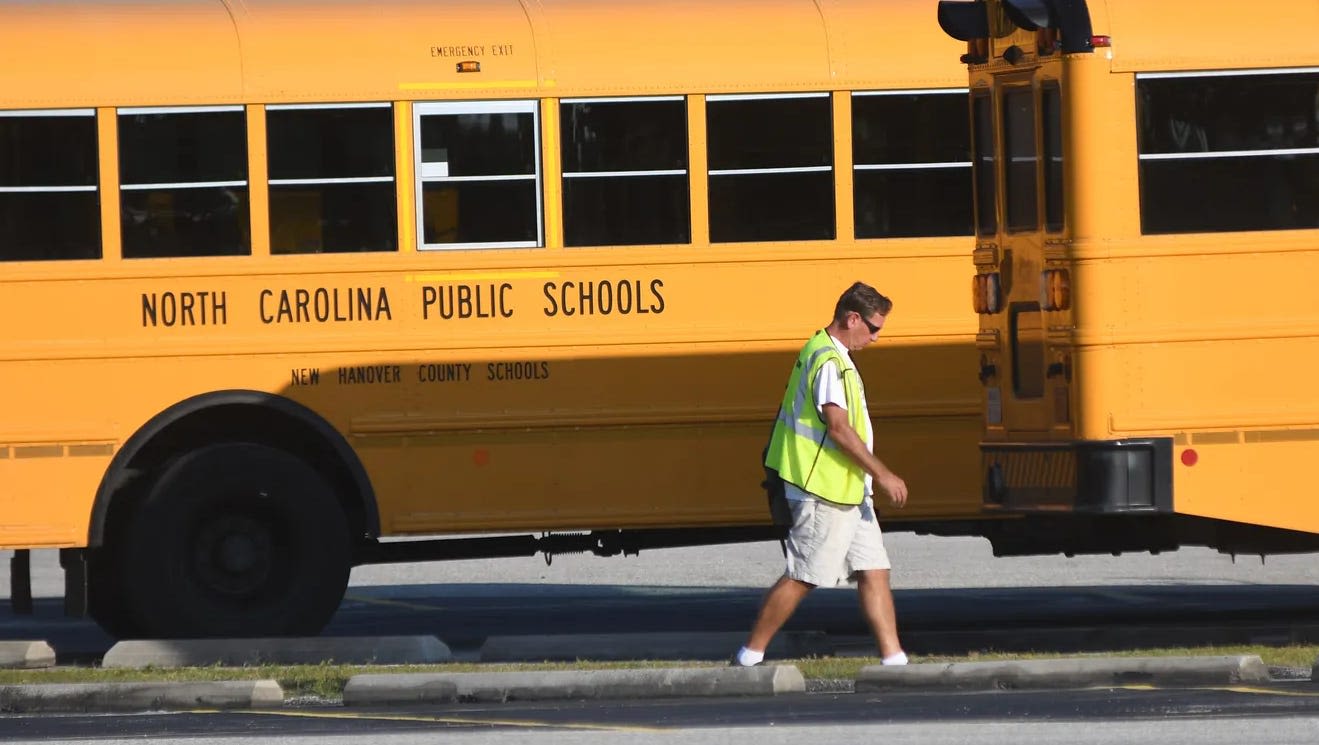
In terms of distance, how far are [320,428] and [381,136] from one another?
1375 mm

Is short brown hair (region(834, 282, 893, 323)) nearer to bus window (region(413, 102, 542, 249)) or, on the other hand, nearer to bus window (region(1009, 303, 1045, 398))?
bus window (region(1009, 303, 1045, 398))

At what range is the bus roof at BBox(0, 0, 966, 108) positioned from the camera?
421 inches

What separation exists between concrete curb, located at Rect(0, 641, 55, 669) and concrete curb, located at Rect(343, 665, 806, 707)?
216 centimetres

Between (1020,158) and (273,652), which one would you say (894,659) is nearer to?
(1020,158)

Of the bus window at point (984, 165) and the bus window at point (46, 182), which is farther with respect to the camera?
the bus window at point (46, 182)

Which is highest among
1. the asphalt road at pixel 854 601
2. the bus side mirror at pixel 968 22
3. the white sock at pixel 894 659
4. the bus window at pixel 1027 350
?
the bus side mirror at pixel 968 22

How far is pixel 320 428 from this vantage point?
10680mm

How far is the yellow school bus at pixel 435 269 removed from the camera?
10.6 meters

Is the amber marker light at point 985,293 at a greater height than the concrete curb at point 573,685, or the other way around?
the amber marker light at point 985,293

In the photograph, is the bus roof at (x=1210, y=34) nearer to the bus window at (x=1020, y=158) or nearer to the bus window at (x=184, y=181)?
the bus window at (x=1020, y=158)

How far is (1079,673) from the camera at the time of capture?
29.0ft

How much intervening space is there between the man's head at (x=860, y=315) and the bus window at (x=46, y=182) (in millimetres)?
3606

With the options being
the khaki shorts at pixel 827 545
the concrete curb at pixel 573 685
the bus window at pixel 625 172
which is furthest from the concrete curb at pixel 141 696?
the bus window at pixel 625 172

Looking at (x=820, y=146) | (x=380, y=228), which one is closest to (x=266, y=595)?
(x=380, y=228)
